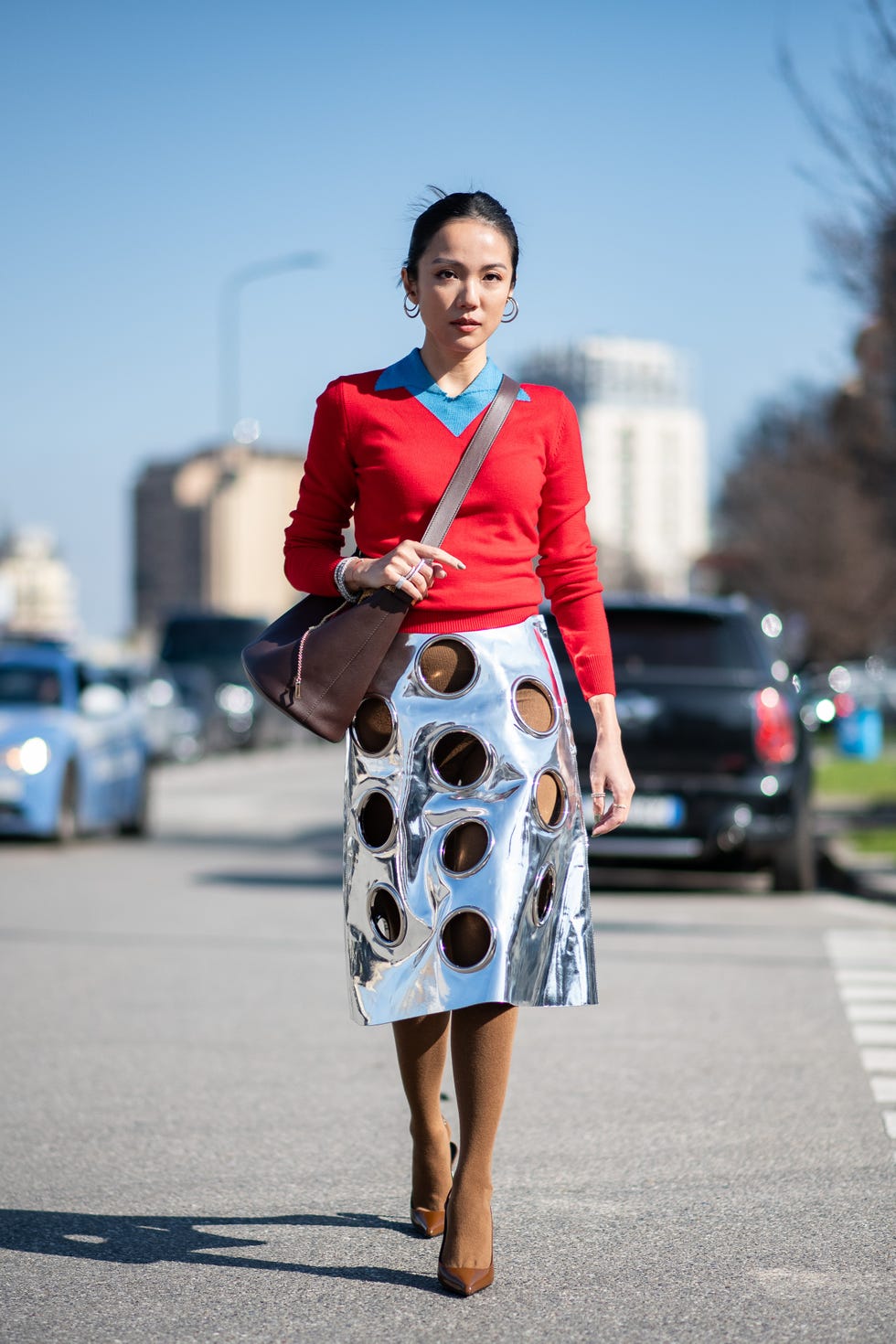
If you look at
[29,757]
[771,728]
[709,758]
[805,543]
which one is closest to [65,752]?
[29,757]

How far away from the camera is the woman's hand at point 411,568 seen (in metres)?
3.84

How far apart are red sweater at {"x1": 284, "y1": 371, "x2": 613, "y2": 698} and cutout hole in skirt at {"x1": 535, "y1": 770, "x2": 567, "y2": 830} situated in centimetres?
22

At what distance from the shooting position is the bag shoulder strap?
3900 mm

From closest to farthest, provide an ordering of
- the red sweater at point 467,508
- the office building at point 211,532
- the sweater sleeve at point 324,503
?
the red sweater at point 467,508
the sweater sleeve at point 324,503
the office building at point 211,532

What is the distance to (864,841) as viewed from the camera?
16.1m

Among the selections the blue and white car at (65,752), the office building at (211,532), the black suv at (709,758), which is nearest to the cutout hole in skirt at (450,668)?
the black suv at (709,758)

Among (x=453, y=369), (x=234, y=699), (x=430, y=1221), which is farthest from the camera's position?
(x=234, y=699)

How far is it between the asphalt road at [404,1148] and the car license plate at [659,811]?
1.36 metres

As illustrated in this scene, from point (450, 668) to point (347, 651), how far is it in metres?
0.20

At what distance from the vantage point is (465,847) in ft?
12.9

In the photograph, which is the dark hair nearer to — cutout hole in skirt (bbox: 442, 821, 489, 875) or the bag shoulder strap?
the bag shoulder strap

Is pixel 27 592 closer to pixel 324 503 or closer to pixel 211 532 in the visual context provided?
pixel 211 532

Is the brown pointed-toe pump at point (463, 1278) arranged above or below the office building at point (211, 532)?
above

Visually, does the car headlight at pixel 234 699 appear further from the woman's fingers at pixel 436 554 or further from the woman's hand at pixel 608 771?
the woman's fingers at pixel 436 554
